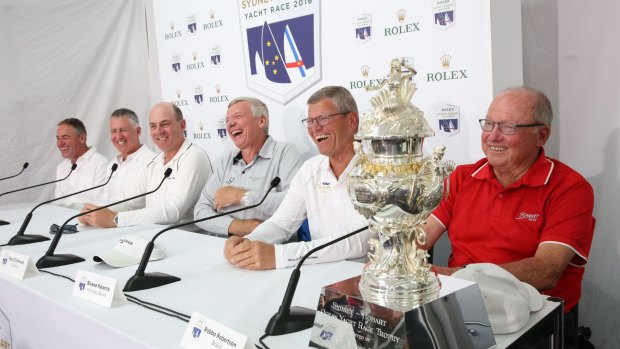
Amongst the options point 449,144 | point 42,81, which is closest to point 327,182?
point 449,144

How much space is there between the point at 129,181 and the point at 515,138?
2502mm

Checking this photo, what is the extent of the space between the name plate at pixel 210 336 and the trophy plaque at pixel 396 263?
0.46ft

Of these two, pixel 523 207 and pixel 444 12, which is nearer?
pixel 523 207

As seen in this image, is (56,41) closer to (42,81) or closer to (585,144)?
(42,81)

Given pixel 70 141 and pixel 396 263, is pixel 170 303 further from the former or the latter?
pixel 70 141

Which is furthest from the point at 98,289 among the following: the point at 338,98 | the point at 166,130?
the point at 166,130

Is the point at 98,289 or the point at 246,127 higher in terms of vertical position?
the point at 246,127

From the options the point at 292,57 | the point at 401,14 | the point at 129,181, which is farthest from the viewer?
the point at 129,181

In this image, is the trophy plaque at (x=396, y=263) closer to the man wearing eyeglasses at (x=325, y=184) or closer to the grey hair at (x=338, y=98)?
the man wearing eyeglasses at (x=325, y=184)

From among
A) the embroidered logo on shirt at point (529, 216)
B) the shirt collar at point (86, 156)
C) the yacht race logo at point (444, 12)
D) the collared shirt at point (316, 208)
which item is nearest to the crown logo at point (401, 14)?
the yacht race logo at point (444, 12)

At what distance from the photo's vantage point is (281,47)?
3191 millimetres

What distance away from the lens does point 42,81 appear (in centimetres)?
420

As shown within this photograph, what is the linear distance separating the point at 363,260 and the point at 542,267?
1.86ft

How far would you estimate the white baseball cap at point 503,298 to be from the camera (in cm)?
97
